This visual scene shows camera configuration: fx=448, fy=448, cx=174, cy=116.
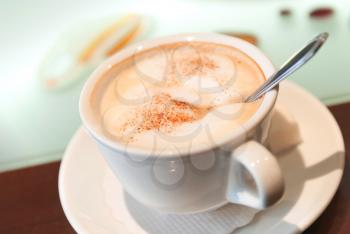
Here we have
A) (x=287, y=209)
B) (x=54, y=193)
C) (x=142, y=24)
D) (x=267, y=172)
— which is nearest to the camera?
(x=267, y=172)

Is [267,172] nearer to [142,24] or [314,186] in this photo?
[314,186]

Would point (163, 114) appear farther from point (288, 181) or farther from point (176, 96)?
point (288, 181)

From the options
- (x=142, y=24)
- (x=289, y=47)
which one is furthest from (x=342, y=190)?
(x=142, y=24)

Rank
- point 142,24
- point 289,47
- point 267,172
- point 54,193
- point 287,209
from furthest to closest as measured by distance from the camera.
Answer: point 142,24 < point 289,47 < point 54,193 < point 287,209 < point 267,172

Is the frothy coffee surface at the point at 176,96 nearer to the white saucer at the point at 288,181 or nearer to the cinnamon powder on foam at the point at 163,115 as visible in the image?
the cinnamon powder on foam at the point at 163,115

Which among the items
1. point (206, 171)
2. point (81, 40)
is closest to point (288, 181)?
point (206, 171)

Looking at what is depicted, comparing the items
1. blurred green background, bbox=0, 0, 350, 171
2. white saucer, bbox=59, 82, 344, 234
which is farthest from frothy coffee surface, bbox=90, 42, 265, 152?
blurred green background, bbox=0, 0, 350, 171
